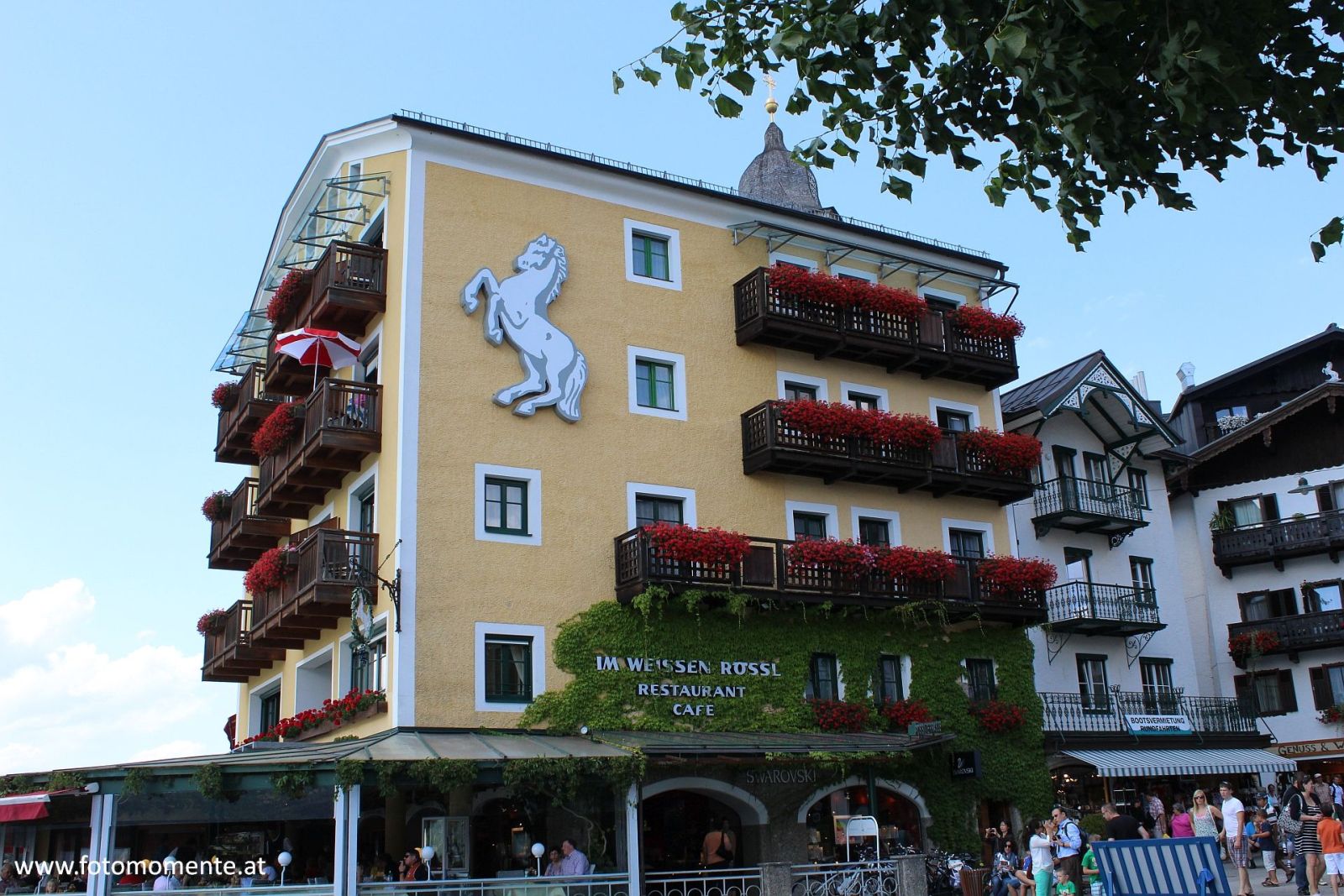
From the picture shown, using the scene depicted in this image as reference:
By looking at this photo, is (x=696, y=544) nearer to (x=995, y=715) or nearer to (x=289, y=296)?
(x=995, y=715)

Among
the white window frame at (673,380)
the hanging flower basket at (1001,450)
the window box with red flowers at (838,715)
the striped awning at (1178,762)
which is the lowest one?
the striped awning at (1178,762)

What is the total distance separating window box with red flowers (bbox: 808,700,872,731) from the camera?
28500 millimetres

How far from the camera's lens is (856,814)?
29.7 metres

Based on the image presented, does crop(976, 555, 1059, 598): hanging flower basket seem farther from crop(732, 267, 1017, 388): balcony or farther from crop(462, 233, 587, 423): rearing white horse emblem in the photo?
crop(462, 233, 587, 423): rearing white horse emblem

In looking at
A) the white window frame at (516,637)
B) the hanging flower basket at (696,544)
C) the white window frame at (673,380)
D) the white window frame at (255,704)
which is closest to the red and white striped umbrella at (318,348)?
the white window frame at (673,380)

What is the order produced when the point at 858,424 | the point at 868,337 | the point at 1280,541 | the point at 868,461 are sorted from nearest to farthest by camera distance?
1. the point at 858,424
2. the point at 868,461
3. the point at 868,337
4. the point at 1280,541

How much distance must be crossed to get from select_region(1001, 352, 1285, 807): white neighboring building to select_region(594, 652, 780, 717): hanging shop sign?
9239 millimetres

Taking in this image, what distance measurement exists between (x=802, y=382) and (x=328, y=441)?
1111 cm

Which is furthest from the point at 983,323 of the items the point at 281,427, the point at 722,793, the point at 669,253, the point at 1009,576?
the point at 281,427

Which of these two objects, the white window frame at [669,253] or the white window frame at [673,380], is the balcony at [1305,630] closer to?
the white window frame at [673,380]

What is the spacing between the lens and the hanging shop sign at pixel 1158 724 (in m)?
34.9

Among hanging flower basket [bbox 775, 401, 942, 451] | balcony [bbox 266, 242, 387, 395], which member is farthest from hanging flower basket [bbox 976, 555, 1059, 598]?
balcony [bbox 266, 242, 387, 395]

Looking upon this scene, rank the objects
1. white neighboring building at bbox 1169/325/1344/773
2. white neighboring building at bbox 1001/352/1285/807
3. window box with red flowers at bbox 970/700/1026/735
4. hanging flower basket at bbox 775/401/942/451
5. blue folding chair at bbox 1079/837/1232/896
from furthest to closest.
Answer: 1. white neighboring building at bbox 1169/325/1344/773
2. white neighboring building at bbox 1001/352/1285/807
3. window box with red flowers at bbox 970/700/1026/735
4. hanging flower basket at bbox 775/401/942/451
5. blue folding chair at bbox 1079/837/1232/896

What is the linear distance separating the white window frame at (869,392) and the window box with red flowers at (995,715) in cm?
721
